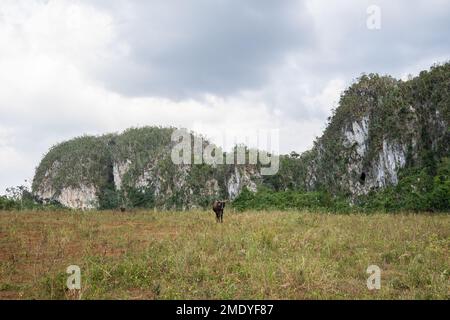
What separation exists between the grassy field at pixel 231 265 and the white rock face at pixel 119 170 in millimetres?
89472

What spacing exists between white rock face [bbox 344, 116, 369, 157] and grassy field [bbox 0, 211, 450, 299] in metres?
34.0

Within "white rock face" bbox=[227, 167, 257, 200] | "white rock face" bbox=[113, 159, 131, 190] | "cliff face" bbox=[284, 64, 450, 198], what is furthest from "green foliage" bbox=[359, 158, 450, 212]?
"white rock face" bbox=[113, 159, 131, 190]

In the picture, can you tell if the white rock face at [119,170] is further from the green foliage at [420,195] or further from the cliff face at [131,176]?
the green foliage at [420,195]

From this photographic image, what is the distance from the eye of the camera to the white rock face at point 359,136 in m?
46.6

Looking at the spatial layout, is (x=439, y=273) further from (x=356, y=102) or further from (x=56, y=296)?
(x=356, y=102)

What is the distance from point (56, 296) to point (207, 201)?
5526 centimetres

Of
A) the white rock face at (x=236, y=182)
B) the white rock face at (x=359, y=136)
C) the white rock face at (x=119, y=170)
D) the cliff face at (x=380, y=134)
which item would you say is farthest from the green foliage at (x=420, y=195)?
the white rock face at (x=119, y=170)

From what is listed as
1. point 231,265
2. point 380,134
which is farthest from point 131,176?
point 231,265

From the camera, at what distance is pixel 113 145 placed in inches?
4414

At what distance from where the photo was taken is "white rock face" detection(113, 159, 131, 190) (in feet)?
334

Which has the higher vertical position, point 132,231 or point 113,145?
point 113,145

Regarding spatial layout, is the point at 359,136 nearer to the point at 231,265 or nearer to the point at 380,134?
the point at 380,134

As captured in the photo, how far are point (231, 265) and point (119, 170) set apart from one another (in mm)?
99335
